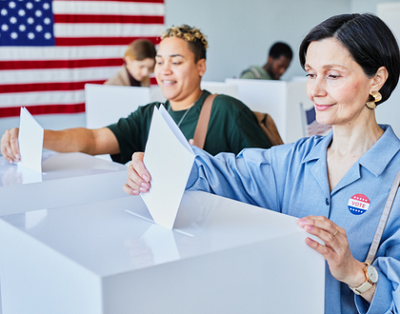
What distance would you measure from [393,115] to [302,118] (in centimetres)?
140

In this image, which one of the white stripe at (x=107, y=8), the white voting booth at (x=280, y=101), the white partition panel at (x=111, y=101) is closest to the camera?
the white partition panel at (x=111, y=101)

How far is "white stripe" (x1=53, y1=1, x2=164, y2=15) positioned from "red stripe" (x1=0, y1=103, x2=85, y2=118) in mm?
851

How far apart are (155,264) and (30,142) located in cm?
86

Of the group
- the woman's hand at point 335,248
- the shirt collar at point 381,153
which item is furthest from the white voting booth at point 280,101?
the woman's hand at point 335,248

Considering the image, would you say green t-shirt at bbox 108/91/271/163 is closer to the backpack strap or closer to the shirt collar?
the backpack strap

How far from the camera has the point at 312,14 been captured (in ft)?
20.5

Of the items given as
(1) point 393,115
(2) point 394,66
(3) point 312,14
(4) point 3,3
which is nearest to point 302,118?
(1) point 393,115

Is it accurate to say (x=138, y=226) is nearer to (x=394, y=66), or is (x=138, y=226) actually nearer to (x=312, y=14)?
(x=394, y=66)

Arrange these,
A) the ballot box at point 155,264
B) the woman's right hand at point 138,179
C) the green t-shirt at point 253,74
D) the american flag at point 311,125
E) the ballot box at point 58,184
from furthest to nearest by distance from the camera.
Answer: the green t-shirt at point 253,74
the american flag at point 311,125
the ballot box at point 58,184
the woman's right hand at point 138,179
the ballot box at point 155,264

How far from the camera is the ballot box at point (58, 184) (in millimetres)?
1171

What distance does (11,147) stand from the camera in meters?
1.47

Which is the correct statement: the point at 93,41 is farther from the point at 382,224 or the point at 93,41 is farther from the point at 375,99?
the point at 382,224

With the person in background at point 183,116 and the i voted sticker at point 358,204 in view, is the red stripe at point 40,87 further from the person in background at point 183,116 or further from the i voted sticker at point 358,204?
the i voted sticker at point 358,204

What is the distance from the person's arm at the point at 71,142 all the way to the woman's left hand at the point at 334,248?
98cm
